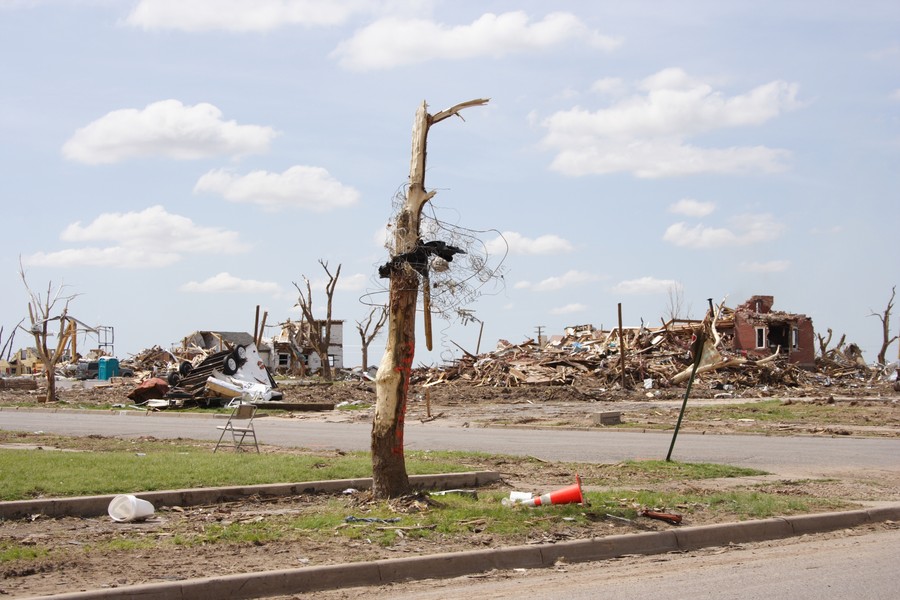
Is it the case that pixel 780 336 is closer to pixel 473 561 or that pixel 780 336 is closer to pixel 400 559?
pixel 473 561

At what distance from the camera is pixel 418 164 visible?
10391 millimetres

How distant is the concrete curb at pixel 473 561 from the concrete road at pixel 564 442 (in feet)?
16.0

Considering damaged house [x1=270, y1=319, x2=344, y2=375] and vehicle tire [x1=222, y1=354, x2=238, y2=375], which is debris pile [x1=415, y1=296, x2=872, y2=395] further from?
damaged house [x1=270, y1=319, x2=344, y2=375]

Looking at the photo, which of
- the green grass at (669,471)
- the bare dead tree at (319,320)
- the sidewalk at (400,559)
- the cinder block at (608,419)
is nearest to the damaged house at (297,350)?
the bare dead tree at (319,320)

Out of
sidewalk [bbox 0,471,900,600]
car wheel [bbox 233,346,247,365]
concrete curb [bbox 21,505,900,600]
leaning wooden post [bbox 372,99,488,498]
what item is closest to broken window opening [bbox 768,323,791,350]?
car wheel [bbox 233,346,247,365]

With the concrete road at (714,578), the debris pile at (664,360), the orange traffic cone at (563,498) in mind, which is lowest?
the concrete road at (714,578)

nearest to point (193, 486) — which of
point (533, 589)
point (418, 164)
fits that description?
point (418, 164)

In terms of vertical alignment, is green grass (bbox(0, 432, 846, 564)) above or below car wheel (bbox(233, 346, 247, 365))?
below

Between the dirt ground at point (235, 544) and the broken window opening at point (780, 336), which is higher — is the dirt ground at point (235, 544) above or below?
below

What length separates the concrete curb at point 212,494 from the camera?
9.91 meters

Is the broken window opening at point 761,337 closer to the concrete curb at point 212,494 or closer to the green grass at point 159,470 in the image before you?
the green grass at point 159,470

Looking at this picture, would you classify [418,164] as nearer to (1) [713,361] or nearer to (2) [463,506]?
(2) [463,506]

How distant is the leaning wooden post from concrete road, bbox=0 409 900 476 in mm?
6655

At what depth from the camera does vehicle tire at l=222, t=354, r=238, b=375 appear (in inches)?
1438
